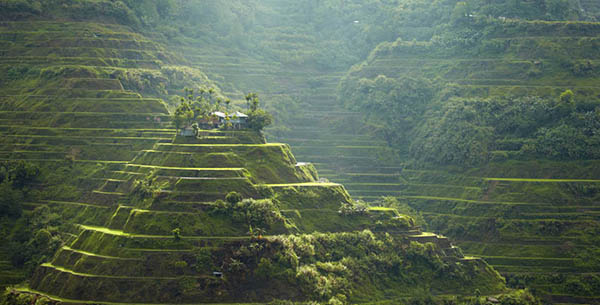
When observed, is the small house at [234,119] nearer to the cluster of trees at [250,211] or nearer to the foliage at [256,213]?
the cluster of trees at [250,211]

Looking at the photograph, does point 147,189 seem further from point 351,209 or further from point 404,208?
point 404,208

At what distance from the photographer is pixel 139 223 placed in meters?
62.1

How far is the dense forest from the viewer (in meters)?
62.2

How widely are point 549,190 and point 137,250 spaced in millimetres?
44830

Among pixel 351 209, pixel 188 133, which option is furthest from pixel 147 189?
pixel 351 209

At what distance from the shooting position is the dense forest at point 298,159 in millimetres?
62250

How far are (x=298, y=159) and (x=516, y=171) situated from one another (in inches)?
1171

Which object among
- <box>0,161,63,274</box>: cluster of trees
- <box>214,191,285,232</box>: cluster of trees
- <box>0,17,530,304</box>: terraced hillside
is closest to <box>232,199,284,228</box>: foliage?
<box>214,191,285,232</box>: cluster of trees

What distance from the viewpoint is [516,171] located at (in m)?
83.6

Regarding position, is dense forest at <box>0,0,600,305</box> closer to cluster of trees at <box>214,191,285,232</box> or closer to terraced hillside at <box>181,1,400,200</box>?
cluster of trees at <box>214,191,285,232</box>

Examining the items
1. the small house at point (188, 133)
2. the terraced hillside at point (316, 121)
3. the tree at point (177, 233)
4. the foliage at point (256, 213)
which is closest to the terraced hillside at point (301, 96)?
the terraced hillside at point (316, 121)

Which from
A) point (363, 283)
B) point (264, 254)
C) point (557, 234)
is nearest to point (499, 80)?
point (557, 234)

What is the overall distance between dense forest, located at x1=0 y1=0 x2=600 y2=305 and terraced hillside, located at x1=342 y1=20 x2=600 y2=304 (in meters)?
0.25

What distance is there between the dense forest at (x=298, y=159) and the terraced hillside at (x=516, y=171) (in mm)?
246
